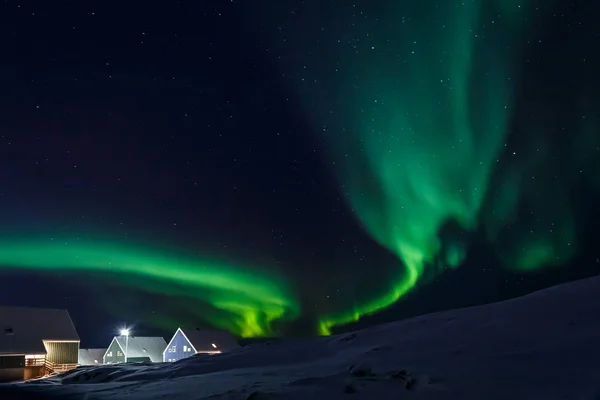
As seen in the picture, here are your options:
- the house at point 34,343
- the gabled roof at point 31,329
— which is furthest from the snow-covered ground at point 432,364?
the gabled roof at point 31,329

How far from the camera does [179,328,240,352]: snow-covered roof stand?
60031 millimetres

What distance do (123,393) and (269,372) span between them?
3.33 meters

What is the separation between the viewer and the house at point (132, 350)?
67.1 m

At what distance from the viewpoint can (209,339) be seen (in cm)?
6259

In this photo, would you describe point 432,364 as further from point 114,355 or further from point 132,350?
point 114,355

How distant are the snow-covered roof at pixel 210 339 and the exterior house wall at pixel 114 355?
12853 millimetres

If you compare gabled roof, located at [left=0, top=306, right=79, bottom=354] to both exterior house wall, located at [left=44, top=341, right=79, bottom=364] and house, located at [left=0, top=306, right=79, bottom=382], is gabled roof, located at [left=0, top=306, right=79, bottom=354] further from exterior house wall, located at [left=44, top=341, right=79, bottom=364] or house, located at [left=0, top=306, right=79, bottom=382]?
exterior house wall, located at [left=44, top=341, right=79, bottom=364]

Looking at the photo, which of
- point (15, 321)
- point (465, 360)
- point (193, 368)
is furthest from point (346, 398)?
point (15, 321)

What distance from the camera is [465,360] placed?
8.51 meters

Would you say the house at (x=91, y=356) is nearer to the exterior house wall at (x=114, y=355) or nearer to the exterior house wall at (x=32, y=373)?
the exterior house wall at (x=114, y=355)

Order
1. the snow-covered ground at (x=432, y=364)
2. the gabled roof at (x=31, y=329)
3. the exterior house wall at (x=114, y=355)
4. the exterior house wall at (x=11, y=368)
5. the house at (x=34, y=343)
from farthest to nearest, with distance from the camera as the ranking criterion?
the exterior house wall at (x=114, y=355), the gabled roof at (x=31, y=329), the house at (x=34, y=343), the exterior house wall at (x=11, y=368), the snow-covered ground at (x=432, y=364)

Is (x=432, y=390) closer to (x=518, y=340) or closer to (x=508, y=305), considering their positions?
(x=518, y=340)

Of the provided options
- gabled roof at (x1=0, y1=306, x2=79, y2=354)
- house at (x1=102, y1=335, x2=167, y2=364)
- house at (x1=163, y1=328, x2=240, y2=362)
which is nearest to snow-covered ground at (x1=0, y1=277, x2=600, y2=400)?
gabled roof at (x1=0, y1=306, x2=79, y2=354)

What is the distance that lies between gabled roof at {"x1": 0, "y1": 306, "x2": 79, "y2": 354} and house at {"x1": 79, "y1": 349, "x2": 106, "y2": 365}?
28.3 metres
